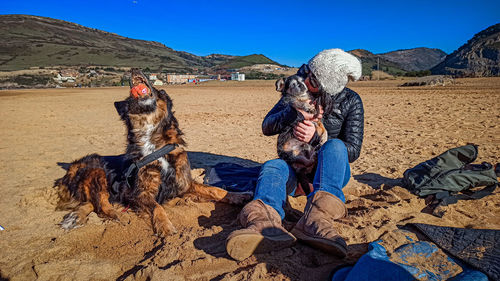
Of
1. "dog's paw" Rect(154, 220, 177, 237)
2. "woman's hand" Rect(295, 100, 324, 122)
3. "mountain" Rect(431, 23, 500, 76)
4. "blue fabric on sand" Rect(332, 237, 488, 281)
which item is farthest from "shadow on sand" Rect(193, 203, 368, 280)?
"mountain" Rect(431, 23, 500, 76)

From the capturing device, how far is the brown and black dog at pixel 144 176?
302cm

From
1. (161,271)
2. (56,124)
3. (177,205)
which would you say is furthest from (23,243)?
(56,124)

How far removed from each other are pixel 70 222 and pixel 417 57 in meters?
84.5

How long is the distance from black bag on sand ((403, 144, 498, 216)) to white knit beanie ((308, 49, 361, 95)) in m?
1.44

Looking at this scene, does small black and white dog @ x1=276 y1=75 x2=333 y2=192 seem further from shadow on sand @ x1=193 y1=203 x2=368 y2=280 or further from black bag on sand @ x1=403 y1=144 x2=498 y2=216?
black bag on sand @ x1=403 y1=144 x2=498 y2=216

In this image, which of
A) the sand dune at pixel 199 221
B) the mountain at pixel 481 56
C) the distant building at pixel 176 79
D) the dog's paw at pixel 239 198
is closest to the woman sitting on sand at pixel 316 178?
the sand dune at pixel 199 221

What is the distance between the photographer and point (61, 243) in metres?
2.51

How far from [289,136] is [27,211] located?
3108 mm

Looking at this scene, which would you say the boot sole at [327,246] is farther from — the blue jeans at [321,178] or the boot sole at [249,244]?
the blue jeans at [321,178]

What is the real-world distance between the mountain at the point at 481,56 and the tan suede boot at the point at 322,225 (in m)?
28.3

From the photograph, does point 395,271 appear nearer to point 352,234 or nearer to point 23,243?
point 352,234

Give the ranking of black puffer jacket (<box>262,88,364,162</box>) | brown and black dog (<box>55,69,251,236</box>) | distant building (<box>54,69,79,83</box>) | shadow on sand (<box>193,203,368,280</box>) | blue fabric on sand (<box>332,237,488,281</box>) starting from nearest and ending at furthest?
blue fabric on sand (<box>332,237,488,281</box>) → shadow on sand (<box>193,203,368,280</box>) → black puffer jacket (<box>262,88,364,162</box>) → brown and black dog (<box>55,69,251,236</box>) → distant building (<box>54,69,79,83</box>)

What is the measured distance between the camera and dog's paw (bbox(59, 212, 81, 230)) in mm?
2877

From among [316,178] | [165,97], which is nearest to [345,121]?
[316,178]
